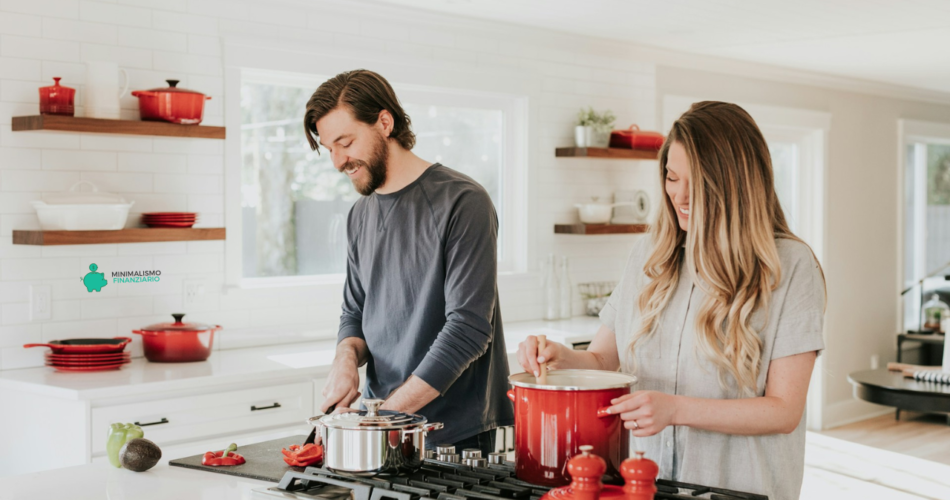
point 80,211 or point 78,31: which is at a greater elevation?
point 78,31

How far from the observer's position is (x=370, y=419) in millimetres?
1663

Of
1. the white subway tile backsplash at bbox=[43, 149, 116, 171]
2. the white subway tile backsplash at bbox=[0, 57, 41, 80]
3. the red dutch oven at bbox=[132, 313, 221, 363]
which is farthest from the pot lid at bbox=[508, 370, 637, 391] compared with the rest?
the white subway tile backsplash at bbox=[0, 57, 41, 80]

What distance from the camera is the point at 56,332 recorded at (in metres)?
3.54

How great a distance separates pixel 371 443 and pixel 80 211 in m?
2.20

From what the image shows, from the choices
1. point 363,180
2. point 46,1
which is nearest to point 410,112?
point 46,1

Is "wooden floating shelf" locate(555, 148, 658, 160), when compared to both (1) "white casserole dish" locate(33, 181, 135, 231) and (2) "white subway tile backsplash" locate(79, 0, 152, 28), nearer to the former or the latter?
(2) "white subway tile backsplash" locate(79, 0, 152, 28)

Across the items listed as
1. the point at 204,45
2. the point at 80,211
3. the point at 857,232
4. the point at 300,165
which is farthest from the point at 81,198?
the point at 857,232

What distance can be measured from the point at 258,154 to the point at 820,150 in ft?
15.5

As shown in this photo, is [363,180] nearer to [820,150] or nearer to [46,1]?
[46,1]

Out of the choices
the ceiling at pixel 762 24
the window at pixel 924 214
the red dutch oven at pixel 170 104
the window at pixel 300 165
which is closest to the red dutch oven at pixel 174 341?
the window at pixel 300 165

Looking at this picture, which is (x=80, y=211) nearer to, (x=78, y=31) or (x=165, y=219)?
(x=165, y=219)

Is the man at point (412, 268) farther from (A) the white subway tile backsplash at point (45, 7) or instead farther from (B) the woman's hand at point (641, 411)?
(A) the white subway tile backsplash at point (45, 7)

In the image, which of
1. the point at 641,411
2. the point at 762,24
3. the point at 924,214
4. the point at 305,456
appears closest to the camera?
the point at 641,411

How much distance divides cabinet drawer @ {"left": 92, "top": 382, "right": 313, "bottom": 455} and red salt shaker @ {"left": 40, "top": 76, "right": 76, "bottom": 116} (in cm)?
113
